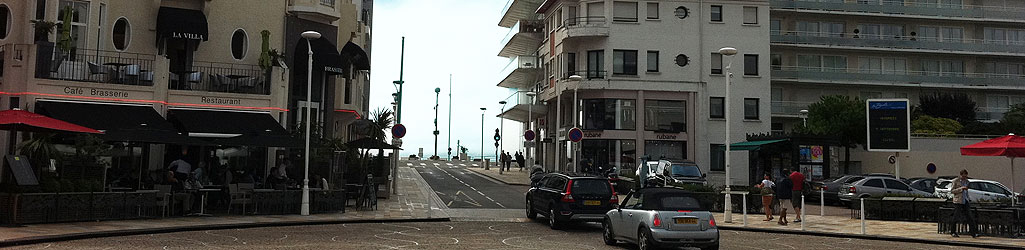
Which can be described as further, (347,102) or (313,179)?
(347,102)

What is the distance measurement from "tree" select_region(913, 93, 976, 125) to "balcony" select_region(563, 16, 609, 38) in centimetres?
2613

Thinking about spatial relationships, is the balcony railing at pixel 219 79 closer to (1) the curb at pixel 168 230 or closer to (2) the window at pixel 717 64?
(1) the curb at pixel 168 230

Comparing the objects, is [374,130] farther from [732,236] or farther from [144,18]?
[732,236]

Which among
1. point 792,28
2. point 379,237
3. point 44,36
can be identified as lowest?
point 379,237

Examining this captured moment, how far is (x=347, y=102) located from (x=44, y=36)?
47.0 feet

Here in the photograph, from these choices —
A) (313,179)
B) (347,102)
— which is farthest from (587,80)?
(313,179)

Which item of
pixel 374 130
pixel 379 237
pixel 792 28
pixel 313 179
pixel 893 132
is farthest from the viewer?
pixel 792 28

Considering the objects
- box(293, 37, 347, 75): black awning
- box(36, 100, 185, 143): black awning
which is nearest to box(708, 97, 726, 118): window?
box(293, 37, 347, 75): black awning

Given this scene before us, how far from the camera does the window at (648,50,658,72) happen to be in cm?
4684

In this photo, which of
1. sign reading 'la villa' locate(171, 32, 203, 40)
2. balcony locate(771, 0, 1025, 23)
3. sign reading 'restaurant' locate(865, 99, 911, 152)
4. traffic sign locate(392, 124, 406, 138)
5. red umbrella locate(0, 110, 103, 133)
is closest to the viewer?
red umbrella locate(0, 110, 103, 133)

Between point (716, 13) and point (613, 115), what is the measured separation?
8.99 metres

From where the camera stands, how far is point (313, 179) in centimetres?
2594

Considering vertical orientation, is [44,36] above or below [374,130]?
above

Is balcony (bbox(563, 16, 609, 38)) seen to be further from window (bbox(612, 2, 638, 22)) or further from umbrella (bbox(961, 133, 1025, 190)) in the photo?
umbrella (bbox(961, 133, 1025, 190))
